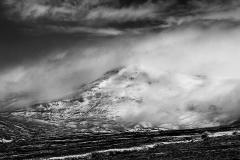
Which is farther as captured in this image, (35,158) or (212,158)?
(35,158)

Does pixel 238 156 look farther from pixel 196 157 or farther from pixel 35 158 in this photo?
pixel 35 158

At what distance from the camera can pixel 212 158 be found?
66875mm

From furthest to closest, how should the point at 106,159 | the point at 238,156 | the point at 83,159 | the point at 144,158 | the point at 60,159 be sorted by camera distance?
1. the point at 60,159
2. the point at 83,159
3. the point at 106,159
4. the point at 144,158
5. the point at 238,156

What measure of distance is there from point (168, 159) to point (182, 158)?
2.31 meters

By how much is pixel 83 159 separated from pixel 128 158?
12.1 metres

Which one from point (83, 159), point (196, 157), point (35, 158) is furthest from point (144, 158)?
point (35, 158)

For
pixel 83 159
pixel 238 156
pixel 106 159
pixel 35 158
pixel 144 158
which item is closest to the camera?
pixel 238 156

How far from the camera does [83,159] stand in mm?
88188

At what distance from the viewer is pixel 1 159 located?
106062 mm

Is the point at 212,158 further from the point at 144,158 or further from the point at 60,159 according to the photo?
the point at 60,159

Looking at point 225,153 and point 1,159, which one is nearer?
point 225,153

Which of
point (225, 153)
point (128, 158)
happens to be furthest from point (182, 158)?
point (128, 158)

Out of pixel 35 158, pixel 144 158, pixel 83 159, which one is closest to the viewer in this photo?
pixel 144 158

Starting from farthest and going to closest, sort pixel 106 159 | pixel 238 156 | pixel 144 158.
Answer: pixel 106 159 < pixel 144 158 < pixel 238 156
